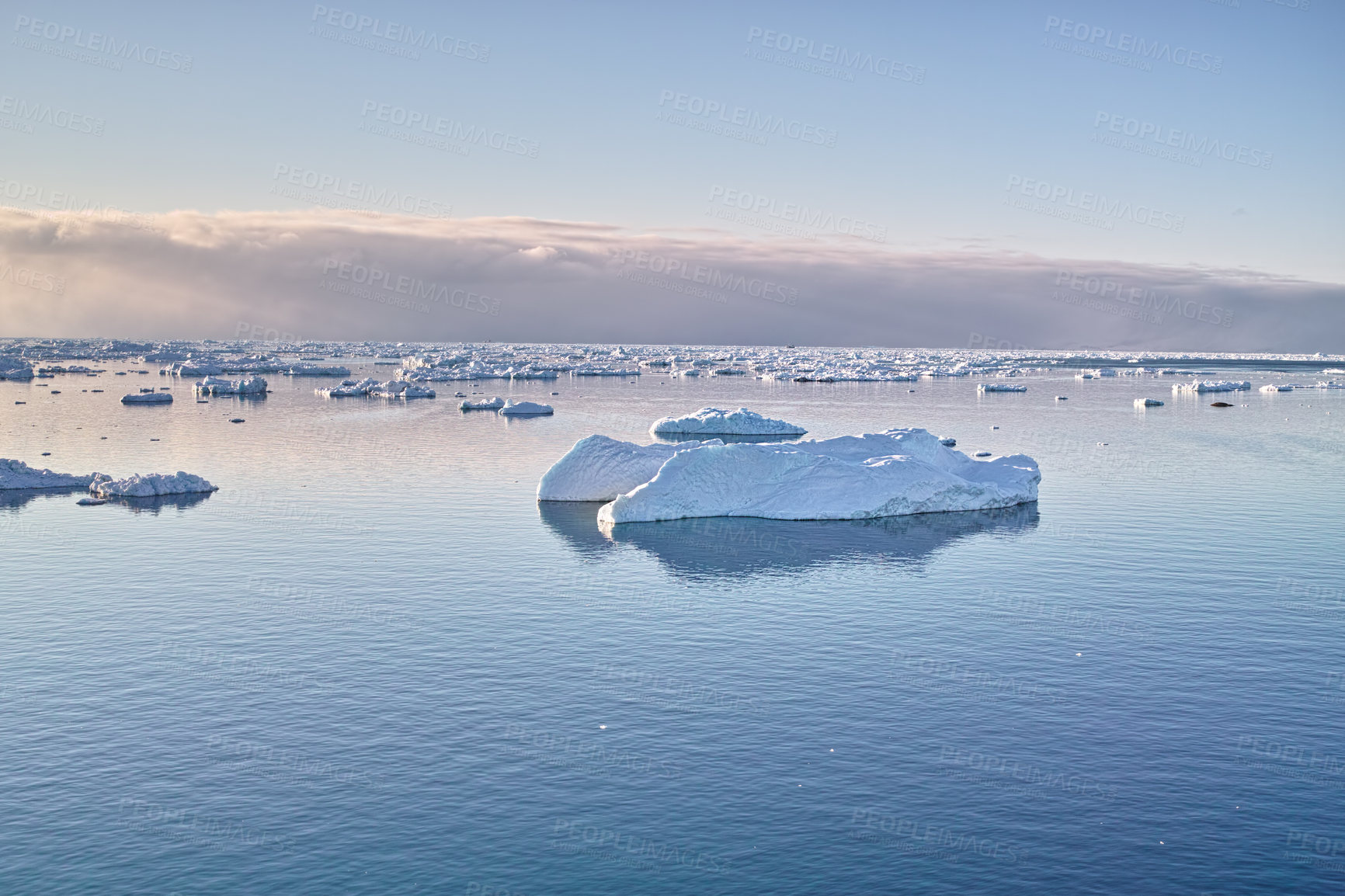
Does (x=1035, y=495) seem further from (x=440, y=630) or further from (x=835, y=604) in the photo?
(x=440, y=630)

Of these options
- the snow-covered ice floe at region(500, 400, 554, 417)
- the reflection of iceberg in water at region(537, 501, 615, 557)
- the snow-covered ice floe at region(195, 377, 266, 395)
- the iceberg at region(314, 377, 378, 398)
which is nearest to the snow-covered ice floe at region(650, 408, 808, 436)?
the snow-covered ice floe at region(500, 400, 554, 417)

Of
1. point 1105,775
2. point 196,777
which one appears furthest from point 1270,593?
point 196,777

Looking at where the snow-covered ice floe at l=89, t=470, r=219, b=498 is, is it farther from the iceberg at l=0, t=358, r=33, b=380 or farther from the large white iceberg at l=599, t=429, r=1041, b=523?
the iceberg at l=0, t=358, r=33, b=380

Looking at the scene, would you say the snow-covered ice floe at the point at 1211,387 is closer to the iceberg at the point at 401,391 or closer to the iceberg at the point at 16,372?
the iceberg at the point at 401,391

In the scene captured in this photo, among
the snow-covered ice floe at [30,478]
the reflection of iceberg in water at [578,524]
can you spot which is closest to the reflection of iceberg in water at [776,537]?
the reflection of iceberg in water at [578,524]

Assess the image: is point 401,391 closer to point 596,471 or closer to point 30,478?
point 30,478
